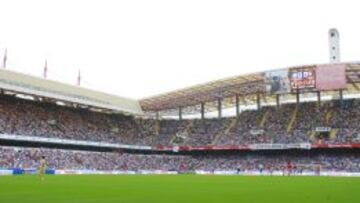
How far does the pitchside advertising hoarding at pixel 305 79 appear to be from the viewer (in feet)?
216

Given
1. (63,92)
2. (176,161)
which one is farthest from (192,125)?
(63,92)

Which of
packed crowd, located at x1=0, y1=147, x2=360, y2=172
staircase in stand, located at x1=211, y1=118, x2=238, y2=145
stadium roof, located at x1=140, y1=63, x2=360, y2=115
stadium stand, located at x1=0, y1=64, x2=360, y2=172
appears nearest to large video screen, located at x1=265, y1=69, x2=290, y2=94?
stadium roof, located at x1=140, y1=63, x2=360, y2=115

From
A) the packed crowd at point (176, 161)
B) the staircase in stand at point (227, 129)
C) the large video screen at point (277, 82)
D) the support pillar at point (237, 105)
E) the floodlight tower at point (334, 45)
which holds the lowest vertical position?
the packed crowd at point (176, 161)

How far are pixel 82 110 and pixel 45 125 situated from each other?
10.9 m

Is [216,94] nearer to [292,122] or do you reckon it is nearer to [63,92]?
[292,122]

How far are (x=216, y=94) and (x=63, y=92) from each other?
941 inches

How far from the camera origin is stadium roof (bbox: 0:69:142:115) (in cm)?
6075

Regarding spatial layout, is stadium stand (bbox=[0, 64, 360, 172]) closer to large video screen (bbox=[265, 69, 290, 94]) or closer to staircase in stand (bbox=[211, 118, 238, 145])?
staircase in stand (bbox=[211, 118, 238, 145])

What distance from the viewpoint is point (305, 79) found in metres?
69.0

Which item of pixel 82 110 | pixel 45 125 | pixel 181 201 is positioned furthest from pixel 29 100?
pixel 181 201

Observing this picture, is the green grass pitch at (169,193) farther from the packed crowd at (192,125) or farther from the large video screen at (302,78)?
the large video screen at (302,78)

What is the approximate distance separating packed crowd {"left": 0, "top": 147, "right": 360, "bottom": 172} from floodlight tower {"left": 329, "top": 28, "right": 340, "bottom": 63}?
57.5 ft

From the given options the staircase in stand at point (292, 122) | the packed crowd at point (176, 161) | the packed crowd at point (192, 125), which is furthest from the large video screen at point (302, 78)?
the packed crowd at point (176, 161)

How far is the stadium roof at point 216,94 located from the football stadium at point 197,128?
6.4 inches
